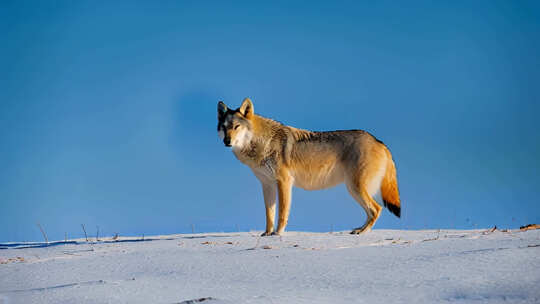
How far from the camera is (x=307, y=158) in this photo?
31.3 feet

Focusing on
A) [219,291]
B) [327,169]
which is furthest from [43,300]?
[327,169]

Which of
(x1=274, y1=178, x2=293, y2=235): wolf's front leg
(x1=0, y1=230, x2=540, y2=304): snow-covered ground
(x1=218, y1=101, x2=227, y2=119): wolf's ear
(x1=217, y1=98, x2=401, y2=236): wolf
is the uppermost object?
(x1=218, y1=101, x2=227, y2=119): wolf's ear

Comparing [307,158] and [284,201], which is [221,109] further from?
[284,201]

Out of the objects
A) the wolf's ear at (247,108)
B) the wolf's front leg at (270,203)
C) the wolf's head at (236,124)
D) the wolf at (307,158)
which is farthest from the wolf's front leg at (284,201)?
the wolf's ear at (247,108)

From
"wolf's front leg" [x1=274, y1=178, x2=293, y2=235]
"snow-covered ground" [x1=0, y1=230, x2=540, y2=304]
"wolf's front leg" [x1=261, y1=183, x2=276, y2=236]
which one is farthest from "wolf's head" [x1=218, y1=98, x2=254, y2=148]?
"snow-covered ground" [x1=0, y1=230, x2=540, y2=304]

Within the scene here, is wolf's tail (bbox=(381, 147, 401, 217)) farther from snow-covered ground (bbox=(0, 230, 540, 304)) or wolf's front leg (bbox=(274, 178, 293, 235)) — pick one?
snow-covered ground (bbox=(0, 230, 540, 304))

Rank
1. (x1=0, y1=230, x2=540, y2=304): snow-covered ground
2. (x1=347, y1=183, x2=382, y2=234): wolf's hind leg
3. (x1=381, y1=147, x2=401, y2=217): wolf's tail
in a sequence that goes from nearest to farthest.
→ (x1=0, y1=230, x2=540, y2=304): snow-covered ground → (x1=347, y1=183, x2=382, y2=234): wolf's hind leg → (x1=381, y1=147, x2=401, y2=217): wolf's tail

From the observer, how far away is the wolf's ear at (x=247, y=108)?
973cm

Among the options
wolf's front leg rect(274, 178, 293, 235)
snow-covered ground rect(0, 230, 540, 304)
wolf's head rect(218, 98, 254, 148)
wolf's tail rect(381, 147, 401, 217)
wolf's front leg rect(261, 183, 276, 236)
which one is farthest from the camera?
wolf's tail rect(381, 147, 401, 217)

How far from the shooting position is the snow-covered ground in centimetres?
329

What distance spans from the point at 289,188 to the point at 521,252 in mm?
5193

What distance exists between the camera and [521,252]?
4199 mm

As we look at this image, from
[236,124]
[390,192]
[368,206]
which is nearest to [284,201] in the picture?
[368,206]

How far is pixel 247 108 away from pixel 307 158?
1561mm
